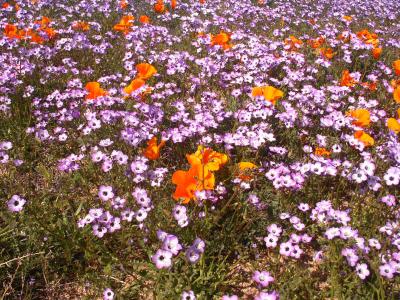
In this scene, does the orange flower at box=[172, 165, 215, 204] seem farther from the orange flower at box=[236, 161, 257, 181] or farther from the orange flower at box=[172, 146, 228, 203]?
the orange flower at box=[236, 161, 257, 181]

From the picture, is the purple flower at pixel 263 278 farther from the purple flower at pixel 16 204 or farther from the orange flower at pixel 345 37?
the orange flower at pixel 345 37

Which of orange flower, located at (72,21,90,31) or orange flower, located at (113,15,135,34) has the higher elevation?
orange flower, located at (113,15,135,34)

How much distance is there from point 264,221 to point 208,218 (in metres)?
0.74

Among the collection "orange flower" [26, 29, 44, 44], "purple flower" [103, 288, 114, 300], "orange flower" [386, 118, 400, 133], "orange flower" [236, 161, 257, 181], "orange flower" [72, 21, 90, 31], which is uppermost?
"orange flower" [386, 118, 400, 133]

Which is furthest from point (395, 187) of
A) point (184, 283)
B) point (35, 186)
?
point (35, 186)

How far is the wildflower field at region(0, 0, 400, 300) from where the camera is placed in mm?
3877

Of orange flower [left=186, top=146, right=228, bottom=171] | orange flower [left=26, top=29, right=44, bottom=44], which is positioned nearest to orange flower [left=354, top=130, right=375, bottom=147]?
orange flower [left=186, top=146, right=228, bottom=171]

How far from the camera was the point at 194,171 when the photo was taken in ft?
13.8

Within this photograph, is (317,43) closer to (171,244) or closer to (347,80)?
(347,80)

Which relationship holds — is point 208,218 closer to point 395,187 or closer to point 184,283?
point 184,283

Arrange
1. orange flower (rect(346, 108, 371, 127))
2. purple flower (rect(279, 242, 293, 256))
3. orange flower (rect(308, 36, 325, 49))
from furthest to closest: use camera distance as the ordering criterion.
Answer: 1. orange flower (rect(308, 36, 325, 49))
2. orange flower (rect(346, 108, 371, 127))
3. purple flower (rect(279, 242, 293, 256))

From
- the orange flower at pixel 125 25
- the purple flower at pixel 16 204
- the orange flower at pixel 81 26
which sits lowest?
the orange flower at pixel 81 26

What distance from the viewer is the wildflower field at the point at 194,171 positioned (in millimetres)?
3877

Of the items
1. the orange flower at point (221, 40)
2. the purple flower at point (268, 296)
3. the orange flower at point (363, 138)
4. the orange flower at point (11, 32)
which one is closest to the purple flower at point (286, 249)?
the purple flower at point (268, 296)
